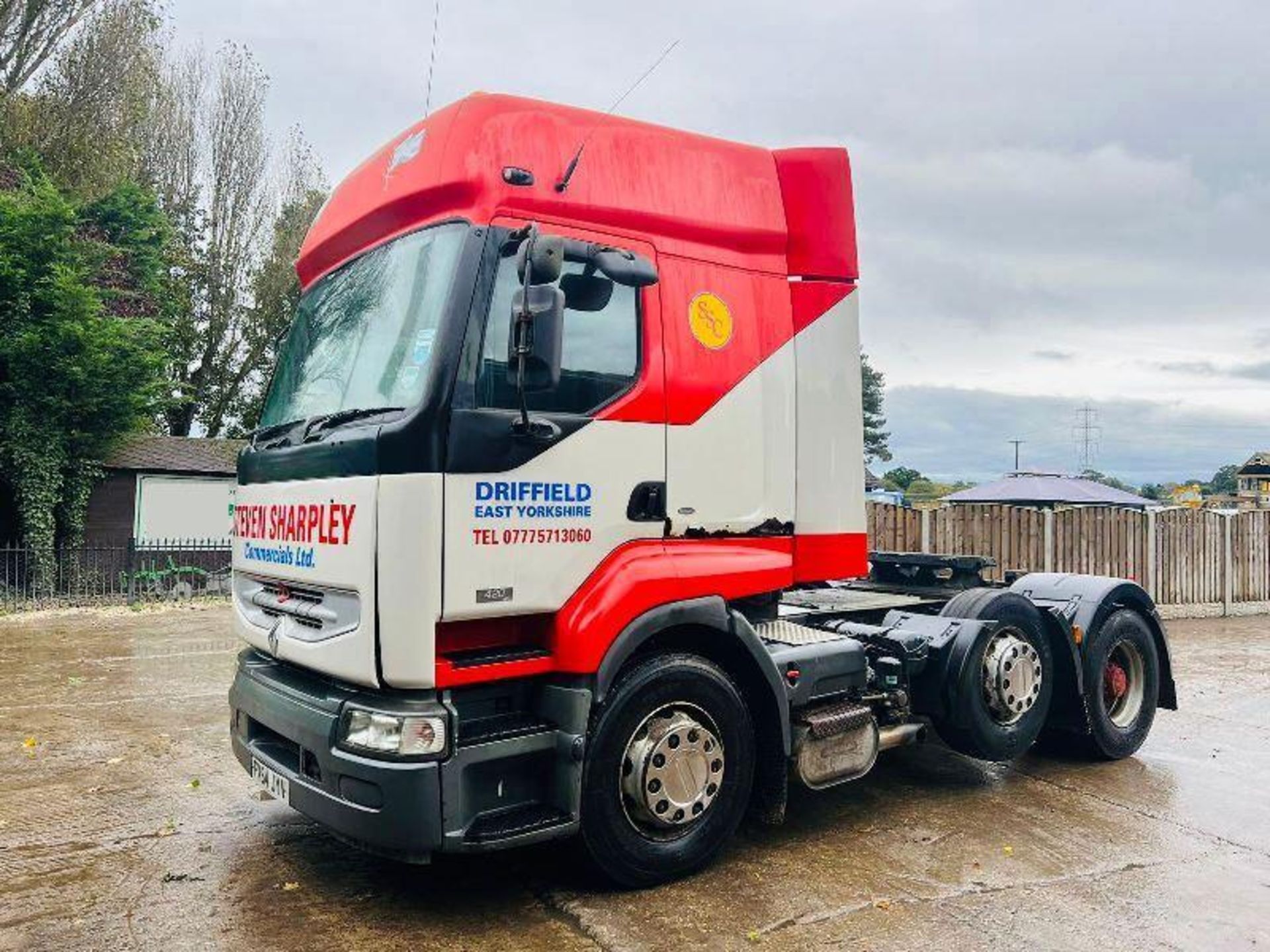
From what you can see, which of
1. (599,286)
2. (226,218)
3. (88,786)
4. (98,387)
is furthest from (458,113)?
(226,218)

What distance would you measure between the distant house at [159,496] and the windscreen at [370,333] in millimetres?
16799

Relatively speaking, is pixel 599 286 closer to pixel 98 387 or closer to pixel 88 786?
pixel 88 786

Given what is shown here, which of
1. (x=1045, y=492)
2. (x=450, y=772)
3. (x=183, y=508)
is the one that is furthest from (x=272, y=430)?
(x=183, y=508)

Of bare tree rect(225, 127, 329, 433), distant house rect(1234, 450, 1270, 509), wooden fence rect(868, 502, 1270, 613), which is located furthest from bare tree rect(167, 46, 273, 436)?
distant house rect(1234, 450, 1270, 509)

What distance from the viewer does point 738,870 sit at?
434 centimetres

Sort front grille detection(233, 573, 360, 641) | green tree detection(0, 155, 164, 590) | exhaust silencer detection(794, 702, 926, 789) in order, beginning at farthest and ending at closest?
1. green tree detection(0, 155, 164, 590)
2. exhaust silencer detection(794, 702, 926, 789)
3. front grille detection(233, 573, 360, 641)

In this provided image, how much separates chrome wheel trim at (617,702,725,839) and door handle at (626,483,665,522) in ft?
2.73

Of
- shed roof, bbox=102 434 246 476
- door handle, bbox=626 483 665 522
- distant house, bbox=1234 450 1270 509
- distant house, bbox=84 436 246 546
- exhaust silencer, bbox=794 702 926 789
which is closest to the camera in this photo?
door handle, bbox=626 483 665 522

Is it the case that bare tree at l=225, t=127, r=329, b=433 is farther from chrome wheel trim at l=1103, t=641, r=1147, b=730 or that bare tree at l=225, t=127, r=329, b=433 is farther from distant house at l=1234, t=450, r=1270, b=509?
distant house at l=1234, t=450, r=1270, b=509

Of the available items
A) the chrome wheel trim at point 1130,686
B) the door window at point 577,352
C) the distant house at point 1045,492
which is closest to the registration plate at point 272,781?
the door window at point 577,352

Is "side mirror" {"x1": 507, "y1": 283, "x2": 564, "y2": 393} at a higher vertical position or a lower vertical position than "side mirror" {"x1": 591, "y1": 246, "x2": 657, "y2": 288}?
lower

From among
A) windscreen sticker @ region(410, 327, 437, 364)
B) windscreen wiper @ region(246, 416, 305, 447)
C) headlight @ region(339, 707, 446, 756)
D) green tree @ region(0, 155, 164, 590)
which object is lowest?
headlight @ region(339, 707, 446, 756)

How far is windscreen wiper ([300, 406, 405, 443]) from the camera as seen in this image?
12.2 ft

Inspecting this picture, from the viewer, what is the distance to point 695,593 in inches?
165
